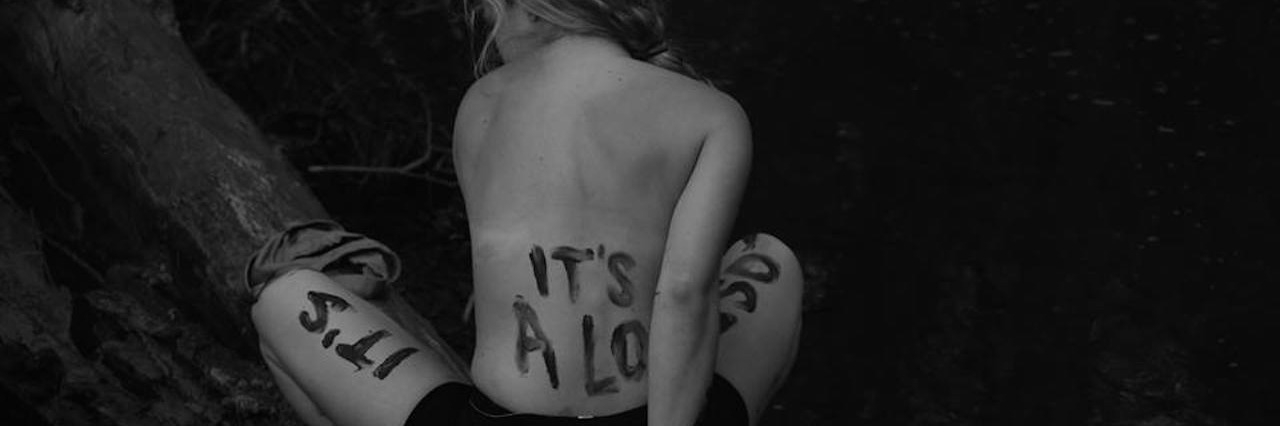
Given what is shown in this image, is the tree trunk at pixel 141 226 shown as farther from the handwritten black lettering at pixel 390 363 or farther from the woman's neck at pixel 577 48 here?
the woman's neck at pixel 577 48

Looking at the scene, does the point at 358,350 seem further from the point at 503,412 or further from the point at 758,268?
the point at 758,268

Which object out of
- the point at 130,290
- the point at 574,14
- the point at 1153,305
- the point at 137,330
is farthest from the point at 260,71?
the point at 574,14

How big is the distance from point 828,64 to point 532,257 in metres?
3.84

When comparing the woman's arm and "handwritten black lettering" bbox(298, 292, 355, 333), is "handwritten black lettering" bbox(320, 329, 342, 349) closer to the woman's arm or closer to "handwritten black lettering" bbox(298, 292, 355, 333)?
"handwritten black lettering" bbox(298, 292, 355, 333)

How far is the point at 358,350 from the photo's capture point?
118 inches

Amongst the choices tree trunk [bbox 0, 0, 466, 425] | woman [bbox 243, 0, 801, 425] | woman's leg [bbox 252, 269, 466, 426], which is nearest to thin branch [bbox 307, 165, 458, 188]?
tree trunk [bbox 0, 0, 466, 425]

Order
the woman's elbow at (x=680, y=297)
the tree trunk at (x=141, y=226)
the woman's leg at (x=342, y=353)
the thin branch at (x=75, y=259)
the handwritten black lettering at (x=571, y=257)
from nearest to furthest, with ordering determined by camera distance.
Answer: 1. the woman's elbow at (x=680, y=297)
2. the handwritten black lettering at (x=571, y=257)
3. the woman's leg at (x=342, y=353)
4. the tree trunk at (x=141, y=226)
5. the thin branch at (x=75, y=259)

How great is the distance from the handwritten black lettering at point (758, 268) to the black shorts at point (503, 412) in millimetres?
256

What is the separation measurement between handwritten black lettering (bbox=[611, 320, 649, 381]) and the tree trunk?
1.77ft

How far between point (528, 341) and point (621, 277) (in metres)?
0.15

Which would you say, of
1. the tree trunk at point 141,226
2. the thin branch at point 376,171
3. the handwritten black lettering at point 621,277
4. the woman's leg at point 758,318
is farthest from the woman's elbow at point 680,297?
the thin branch at point 376,171

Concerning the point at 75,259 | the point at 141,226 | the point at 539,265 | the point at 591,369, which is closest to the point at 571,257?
the point at 539,265

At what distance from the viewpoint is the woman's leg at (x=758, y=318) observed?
3.01 m

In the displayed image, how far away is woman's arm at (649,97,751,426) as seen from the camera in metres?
2.62
